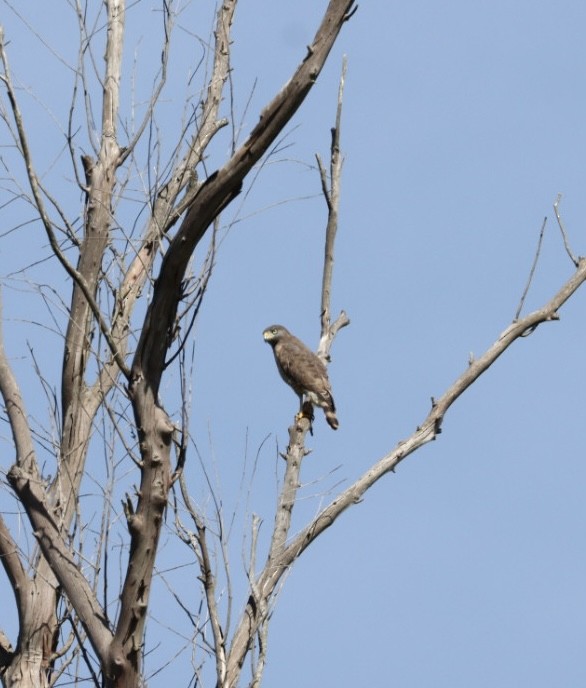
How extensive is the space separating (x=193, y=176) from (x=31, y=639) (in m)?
2.04

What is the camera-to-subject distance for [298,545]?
434 cm

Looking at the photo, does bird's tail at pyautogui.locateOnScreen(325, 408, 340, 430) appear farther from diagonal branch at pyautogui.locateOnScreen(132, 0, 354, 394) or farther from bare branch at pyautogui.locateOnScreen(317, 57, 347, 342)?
diagonal branch at pyautogui.locateOnScreen(132, 0, 354, 394)

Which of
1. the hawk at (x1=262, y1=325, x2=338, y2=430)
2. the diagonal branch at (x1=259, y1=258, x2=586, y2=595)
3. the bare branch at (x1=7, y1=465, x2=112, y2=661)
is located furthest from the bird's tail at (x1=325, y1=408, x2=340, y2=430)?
the bare branch at (x1=7, y1=465, x2=112, y2=661)

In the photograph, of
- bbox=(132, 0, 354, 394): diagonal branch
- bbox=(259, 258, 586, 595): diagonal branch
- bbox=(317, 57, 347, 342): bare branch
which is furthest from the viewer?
bbox=(317, 57, 347, 342): bare branch

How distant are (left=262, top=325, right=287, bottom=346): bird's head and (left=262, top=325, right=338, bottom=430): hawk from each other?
226 mm

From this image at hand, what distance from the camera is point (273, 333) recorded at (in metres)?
8.98

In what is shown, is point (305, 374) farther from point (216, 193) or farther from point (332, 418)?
point (216, 193)

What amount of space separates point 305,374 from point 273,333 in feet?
4.98

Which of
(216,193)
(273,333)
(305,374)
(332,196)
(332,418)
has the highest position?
(273,333)

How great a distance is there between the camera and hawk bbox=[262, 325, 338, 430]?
7250 mm

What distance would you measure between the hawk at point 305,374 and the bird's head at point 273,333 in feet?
0.74

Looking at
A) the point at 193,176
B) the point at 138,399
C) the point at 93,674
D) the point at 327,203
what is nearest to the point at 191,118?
the point at 193,176

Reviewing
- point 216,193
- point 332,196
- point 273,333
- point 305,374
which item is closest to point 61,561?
point 216,193

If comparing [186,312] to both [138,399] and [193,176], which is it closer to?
[138,399]
